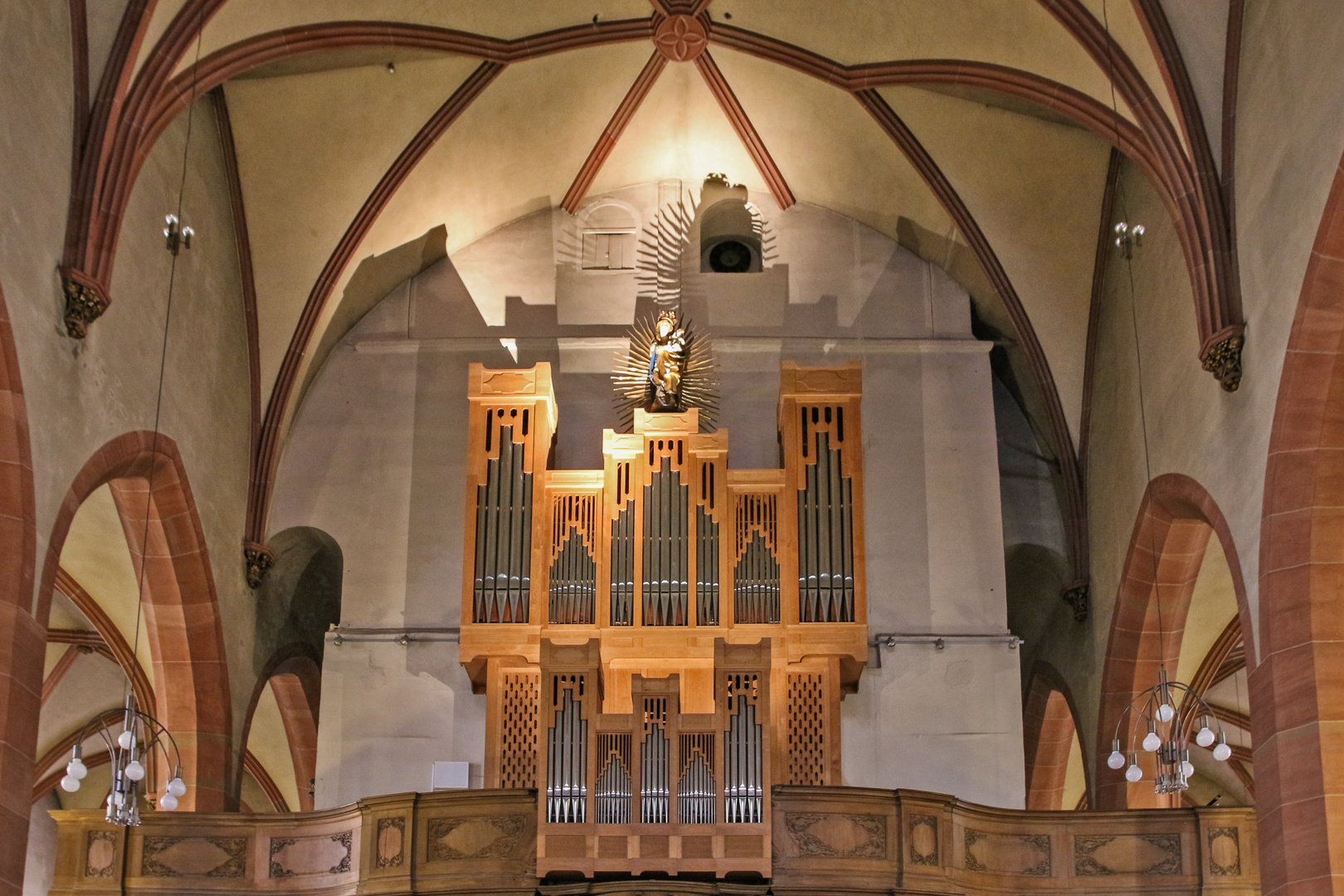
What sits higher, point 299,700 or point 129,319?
point 129,319

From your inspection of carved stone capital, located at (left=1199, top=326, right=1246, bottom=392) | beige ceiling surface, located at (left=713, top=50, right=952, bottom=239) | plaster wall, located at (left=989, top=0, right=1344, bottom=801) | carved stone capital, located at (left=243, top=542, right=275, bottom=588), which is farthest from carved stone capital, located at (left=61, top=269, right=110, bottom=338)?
plaster wall, located at (left=989, top=0, right=1344, bottom=801)

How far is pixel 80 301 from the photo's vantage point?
48.7 ft

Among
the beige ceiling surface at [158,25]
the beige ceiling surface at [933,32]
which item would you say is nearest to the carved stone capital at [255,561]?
the beige ceiling surface at [158,25]

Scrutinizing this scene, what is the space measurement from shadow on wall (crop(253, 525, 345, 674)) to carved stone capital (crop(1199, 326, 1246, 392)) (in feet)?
33.8

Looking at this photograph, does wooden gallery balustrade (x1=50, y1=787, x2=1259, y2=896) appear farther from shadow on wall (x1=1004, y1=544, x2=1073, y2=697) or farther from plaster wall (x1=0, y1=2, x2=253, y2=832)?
shadow on wall (x1=1004, y1=544, x2=1073, y2=697)

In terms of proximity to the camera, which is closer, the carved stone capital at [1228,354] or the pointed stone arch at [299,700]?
the carved stone capital at [1228,354]

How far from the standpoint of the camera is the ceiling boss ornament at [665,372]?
772 inches

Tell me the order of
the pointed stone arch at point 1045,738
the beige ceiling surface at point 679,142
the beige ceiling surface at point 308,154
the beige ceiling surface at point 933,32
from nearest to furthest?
the beige ceiling surface at point 933,32 < the beige ceiling surface at point 308,154 < the beige ceiling surface at point 679,142 < the pointed stone arch at point 1045,738

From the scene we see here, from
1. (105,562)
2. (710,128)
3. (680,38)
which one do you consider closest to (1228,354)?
(680,38)

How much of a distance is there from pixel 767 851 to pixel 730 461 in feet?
20.8

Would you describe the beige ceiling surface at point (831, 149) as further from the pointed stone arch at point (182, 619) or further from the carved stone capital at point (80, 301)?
the carved stone capital at point (80, 301)

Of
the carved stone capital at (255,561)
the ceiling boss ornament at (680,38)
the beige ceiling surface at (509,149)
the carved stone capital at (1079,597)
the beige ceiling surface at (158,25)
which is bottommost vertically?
the carved stone capital at (1079,597)

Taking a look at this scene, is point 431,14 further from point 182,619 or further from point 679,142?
point 182,619

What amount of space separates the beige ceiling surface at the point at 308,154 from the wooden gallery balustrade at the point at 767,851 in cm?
587
